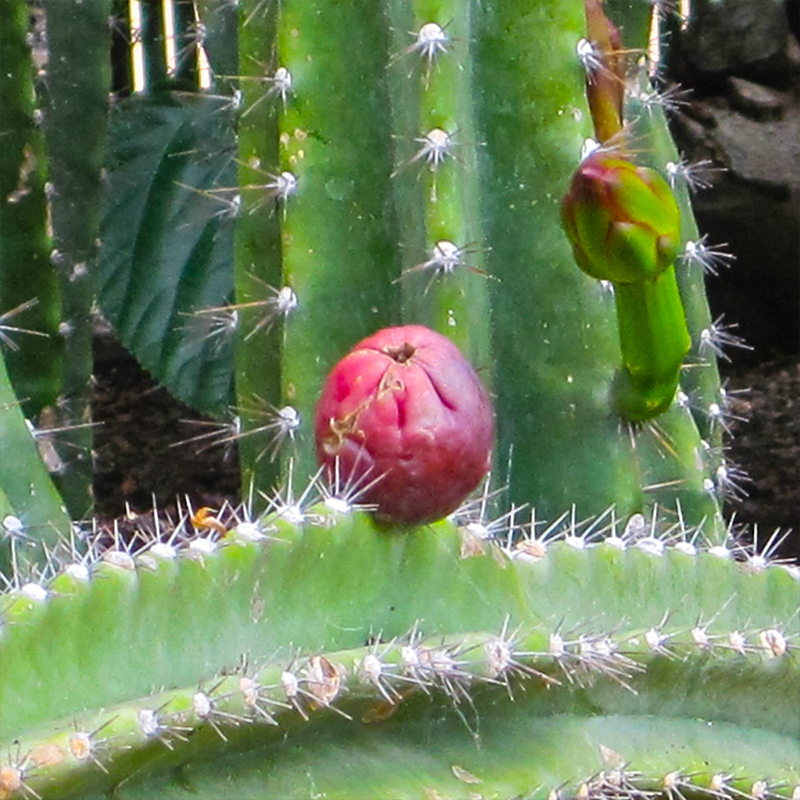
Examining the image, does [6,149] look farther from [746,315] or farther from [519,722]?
[746,315]

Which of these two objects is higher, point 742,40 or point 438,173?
point 742,40

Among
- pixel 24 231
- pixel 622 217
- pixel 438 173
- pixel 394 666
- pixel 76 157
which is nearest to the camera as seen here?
pixel 394 666

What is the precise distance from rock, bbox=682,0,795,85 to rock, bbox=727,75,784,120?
0.03m

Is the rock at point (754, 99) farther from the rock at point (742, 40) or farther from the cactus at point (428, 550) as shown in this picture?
the cactus at point (428, 550)

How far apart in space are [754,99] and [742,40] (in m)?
0.14

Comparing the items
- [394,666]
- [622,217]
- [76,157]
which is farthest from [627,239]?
[76,157]

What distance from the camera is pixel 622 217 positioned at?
764 mm

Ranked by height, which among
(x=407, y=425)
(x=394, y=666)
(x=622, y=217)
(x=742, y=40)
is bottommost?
(x=394, y=666)

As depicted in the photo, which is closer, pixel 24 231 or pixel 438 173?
pixel 438 173

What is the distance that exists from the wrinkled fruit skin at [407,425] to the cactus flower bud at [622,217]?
15 cm

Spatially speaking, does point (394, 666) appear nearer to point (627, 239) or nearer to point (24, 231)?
point (627, 239)

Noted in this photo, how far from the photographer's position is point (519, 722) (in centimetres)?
77

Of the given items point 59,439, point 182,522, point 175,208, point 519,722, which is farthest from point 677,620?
point 175,208

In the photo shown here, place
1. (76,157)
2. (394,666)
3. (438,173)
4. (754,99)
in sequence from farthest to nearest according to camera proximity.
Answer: (754,99)
(76,157)
(438,173)
(394,666)
